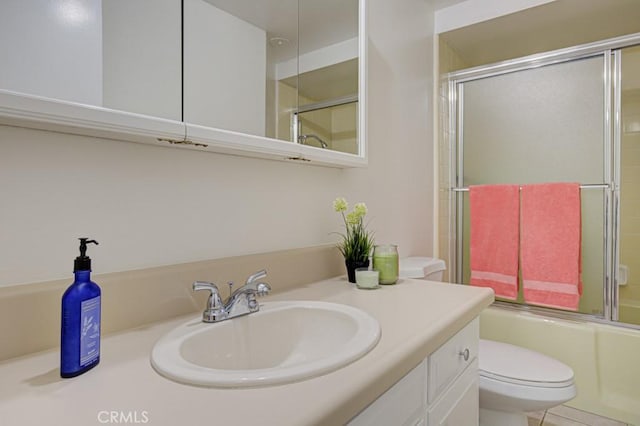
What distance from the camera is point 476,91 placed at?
2332mm

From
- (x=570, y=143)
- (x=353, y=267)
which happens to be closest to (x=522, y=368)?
(x=353, y=267)

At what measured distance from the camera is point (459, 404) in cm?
100

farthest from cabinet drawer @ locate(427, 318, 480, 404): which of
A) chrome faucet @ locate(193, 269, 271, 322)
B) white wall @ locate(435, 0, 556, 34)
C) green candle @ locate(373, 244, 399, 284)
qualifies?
white wall @ locate(435, 0, 556, 34)

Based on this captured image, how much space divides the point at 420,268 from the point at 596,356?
43.9 inches

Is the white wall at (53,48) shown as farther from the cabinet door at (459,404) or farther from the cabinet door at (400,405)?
the cabinet door at (459,404)

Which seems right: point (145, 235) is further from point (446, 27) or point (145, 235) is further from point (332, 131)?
point (446, 27)

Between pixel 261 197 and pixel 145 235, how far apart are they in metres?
0.38

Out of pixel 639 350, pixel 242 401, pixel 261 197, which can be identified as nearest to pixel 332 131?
pixel 261 197

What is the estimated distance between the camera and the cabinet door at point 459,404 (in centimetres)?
88

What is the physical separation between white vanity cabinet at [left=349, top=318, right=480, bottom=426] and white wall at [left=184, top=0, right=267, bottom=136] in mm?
720

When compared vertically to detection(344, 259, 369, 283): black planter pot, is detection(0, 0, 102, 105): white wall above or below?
above

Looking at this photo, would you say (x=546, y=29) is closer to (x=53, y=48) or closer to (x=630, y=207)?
(x=630, y=207)

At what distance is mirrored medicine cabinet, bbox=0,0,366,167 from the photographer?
2.11 ft

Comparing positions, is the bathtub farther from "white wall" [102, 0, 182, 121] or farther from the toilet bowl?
"white wall" [102, 0, 182, 121]
